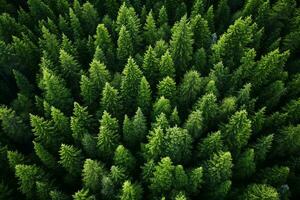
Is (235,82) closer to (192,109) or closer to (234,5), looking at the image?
(192,109)

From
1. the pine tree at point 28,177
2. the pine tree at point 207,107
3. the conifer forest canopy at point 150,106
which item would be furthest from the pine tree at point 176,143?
the pine tree at point 28,177

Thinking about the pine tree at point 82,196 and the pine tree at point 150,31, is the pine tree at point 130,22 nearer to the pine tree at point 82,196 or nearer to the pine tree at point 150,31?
the pine tree at point 150,31

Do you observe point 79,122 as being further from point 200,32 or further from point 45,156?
point 200,32

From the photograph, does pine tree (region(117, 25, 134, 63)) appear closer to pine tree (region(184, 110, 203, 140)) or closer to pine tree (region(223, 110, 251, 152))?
pine tree (region(184, 110, 203, 140))

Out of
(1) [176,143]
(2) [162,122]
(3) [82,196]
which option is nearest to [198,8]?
(2) [162,122]

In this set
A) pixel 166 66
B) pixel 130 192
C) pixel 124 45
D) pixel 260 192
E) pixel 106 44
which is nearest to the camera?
pixel 130 192

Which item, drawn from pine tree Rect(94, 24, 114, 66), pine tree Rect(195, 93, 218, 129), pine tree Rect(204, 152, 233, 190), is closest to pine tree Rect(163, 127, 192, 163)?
pine tree Rect(204, 152, 233, 190)
